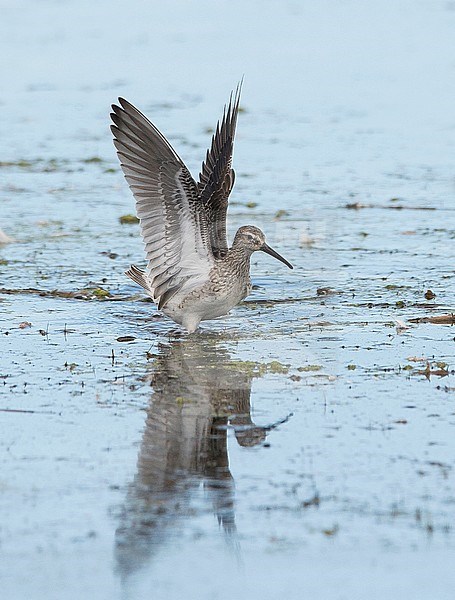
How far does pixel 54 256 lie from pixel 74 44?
1246 centimetres

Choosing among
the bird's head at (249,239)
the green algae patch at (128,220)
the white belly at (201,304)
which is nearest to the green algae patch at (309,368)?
the white belly at (201,304)

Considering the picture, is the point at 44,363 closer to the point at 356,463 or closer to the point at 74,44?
the point at 356,463

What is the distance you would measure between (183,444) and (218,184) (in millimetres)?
2872

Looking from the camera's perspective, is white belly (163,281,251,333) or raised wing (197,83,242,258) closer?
white belly (163,281,251,333)

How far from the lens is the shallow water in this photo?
4.70m

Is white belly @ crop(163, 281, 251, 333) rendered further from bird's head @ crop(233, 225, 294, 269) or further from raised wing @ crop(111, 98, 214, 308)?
Answer: bird's head @ crop(233, 225, 294, 269)

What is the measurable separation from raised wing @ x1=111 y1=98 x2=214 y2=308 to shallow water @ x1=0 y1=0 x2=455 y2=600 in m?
0.43

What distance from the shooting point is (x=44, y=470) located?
5527 mm

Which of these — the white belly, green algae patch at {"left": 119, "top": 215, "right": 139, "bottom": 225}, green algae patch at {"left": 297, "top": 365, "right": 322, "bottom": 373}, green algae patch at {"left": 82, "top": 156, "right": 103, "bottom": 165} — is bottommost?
green algae patch at {"left": 297, "top": 365, "right": 322, "bottom": 373}

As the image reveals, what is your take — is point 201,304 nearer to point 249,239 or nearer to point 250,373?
point 249,239

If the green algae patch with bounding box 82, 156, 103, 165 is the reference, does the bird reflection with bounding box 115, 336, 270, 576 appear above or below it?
below

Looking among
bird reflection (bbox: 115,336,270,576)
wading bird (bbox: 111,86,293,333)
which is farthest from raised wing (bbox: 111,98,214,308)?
bird reflection (bbox: 115,336,270,576)

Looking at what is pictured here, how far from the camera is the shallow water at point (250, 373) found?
4.70 metres

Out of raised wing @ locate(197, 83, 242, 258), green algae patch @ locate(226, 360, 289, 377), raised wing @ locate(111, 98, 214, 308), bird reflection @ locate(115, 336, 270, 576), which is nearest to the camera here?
bird reflection @ locate(115, 336, 270, 576)
